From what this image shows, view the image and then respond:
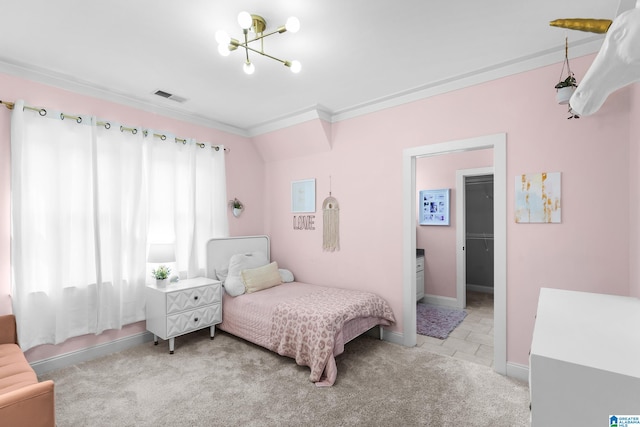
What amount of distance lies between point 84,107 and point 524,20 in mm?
3849

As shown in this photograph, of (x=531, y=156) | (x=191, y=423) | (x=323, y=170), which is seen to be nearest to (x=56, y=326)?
(x=191, y=423)

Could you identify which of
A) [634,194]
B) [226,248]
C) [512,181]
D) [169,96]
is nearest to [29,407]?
[226,248]

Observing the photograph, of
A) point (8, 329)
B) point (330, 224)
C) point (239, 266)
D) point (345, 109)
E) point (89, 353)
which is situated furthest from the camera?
point (330, 224)

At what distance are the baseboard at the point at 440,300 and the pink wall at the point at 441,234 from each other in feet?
0.16

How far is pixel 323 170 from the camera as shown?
4.17m

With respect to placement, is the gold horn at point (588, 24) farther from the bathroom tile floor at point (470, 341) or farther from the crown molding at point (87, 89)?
the crown molding at point (87, 89)

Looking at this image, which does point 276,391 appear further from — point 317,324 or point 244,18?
point 244,18

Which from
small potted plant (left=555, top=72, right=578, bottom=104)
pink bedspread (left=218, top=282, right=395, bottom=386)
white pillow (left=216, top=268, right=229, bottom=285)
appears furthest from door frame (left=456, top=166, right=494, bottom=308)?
white pillow (left=216, top=268, right=229, bottom=285)

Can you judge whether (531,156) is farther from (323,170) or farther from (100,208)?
(100,208)

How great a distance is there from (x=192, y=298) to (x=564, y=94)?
12.5ft

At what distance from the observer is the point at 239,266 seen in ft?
13.0

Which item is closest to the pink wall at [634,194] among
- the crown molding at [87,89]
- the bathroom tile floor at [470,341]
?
the bathroom tile floor at [470,341]

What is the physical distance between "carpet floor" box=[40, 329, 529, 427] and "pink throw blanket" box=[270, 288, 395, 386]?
145 mm

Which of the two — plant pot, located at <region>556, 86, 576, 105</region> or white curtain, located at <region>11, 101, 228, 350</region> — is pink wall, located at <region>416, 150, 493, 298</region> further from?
white curtain, located at <region>11, 101, 228, 350</region>
